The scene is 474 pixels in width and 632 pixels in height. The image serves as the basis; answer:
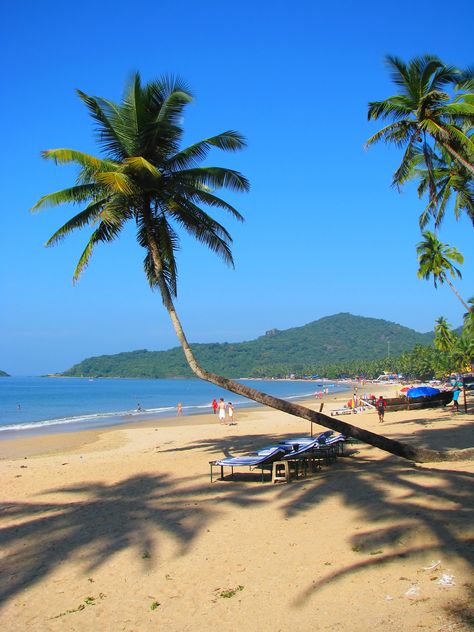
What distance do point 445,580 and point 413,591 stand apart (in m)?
0.32

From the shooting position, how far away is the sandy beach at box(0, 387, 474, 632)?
4402 mm

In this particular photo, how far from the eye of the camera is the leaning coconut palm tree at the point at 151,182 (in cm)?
1026

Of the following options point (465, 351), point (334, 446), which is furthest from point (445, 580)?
point (465, 351)

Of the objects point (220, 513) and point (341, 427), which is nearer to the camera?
point (220, 513)

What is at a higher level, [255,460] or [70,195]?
[70,195]

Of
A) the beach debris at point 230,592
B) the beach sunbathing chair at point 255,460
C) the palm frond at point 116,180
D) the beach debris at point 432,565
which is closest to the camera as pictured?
the beach debris at point 432,565

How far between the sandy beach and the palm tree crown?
4585 mm

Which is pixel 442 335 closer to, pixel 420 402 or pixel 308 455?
pixel 420 402

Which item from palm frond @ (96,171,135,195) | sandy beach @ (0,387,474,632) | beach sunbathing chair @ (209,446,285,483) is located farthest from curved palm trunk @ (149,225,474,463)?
palm frond @ (96,171,135,195)

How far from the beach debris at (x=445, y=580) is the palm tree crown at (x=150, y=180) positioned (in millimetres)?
7246

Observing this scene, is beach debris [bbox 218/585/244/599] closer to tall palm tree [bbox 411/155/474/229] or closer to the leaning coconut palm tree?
the leaning coconut palm tree

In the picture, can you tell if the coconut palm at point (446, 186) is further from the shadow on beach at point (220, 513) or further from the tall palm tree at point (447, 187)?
the shadow on beach at point (220, 513)

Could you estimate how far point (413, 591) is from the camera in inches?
171

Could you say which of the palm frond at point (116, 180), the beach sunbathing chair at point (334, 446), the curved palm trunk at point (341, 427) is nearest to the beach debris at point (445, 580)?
the curved palm trunk at point (341, 427)
